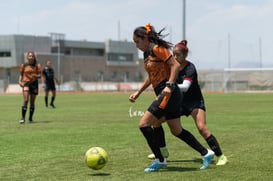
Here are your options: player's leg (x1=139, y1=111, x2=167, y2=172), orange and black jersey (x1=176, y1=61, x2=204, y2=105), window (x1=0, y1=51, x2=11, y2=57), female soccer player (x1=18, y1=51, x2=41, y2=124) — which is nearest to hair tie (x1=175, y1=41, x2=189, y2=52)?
orange and black jersey (x1=176, y1=61, x2=204, y2=105)

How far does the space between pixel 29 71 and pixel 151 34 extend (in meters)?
9.77

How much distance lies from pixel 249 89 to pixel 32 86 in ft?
147

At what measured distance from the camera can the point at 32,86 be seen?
16.8 meters

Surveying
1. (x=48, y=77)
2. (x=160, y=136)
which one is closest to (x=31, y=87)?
(x=160, y=136)

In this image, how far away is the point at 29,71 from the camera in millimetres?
16875

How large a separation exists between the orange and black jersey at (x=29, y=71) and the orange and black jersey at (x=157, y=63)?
30.7 ft

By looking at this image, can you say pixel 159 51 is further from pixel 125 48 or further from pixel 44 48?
pixel 125 48

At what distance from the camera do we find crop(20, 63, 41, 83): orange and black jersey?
55.0ft

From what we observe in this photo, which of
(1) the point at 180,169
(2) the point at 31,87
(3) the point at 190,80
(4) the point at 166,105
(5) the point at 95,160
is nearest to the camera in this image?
(4) the point at 166,105

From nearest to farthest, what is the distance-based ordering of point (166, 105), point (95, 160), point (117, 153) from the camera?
point (166, 105)
point (95, 160)
point (117, 153)

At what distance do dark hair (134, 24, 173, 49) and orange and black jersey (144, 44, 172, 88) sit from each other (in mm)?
71

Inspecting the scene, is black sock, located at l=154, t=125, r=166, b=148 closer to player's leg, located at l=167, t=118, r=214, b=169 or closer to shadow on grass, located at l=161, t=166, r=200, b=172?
player's leg, located at l=167, t=118, r=214, b=169

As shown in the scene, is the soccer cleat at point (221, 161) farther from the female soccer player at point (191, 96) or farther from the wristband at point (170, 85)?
the wristband at point (170, 85)

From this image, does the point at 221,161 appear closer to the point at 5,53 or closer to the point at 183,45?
the point at 183,45
